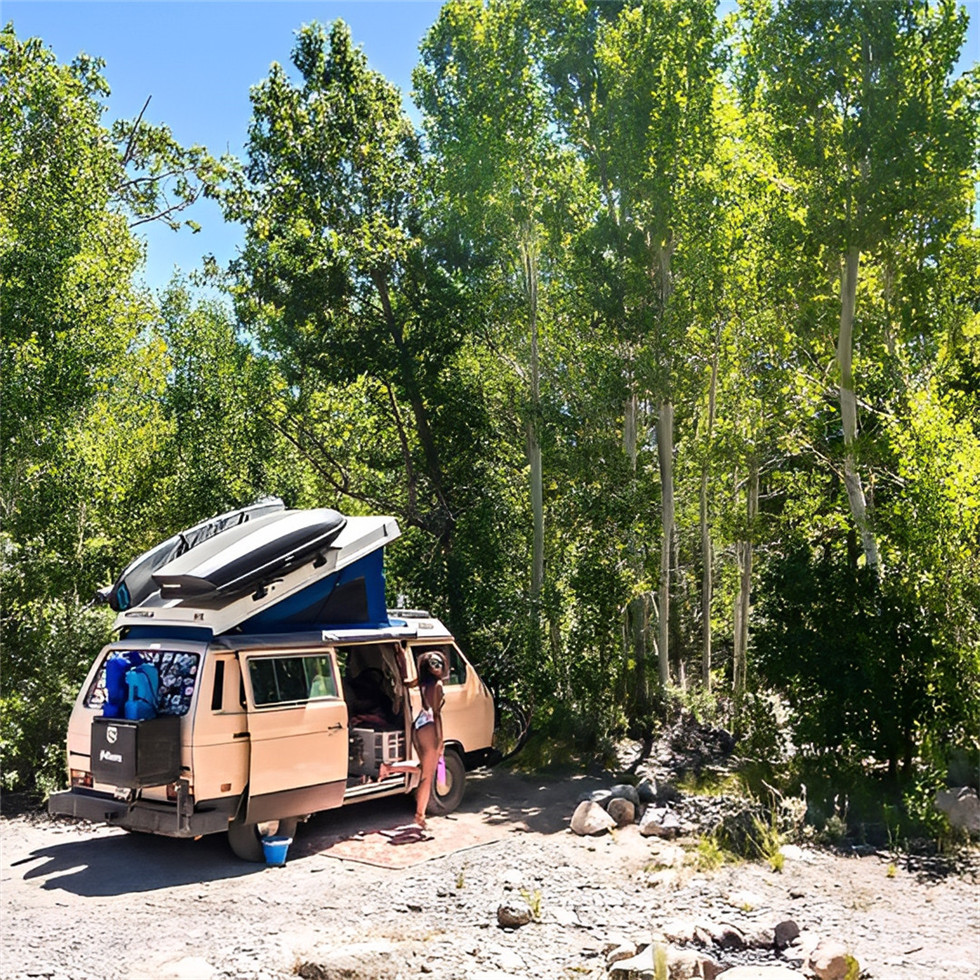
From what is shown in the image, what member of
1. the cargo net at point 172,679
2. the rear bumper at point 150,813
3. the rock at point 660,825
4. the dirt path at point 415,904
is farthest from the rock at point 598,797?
the cargo net at point 172,679

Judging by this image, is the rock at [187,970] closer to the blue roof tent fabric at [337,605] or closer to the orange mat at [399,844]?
the orange mat at [399,844]

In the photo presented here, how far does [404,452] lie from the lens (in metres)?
18.7

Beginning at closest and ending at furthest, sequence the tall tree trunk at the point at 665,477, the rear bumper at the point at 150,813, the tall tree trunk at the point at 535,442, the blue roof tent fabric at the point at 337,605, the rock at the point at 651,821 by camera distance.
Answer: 1. the rear bumper at the point at 150,813
2. the blue roof tent fabric at the point at 337,605
3. the rock at the point at 651,821
4. the tall tree trunk at the point at 665,477
5. the tall tree trunk at the point at 535,442

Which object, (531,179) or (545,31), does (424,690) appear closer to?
(531,179)

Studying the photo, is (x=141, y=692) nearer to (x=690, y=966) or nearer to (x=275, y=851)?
(x=275, y=851)

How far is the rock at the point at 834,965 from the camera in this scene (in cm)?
618

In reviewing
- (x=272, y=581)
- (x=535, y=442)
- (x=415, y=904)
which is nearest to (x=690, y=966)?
(x=415, y=904)

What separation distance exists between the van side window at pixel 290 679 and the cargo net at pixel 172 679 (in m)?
0.57

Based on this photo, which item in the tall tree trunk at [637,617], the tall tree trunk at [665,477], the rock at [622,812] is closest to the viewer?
the rock at [622,812]

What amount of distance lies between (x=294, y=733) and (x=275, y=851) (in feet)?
3.50

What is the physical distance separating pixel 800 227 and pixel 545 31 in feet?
25.0

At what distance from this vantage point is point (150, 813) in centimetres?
861

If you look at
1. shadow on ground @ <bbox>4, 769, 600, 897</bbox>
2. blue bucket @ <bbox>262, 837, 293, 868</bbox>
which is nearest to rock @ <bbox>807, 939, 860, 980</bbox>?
shadow on ground @ <bbox>4, 769, 600, 897</bbox>

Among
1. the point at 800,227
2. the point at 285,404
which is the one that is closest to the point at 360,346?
the point at 285,404
